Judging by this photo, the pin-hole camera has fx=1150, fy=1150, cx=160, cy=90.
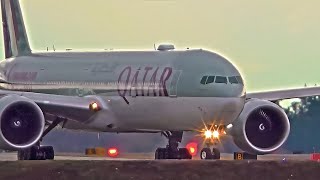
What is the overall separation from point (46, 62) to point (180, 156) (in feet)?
27.5

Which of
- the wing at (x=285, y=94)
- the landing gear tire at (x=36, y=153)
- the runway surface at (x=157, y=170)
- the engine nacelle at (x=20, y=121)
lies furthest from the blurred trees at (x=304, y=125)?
the runway surface at (x=157, y=170)

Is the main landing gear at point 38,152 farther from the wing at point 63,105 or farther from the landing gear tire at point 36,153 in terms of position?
the wing at point 63,105

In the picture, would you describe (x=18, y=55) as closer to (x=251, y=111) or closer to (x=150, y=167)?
(x=251, y=111)

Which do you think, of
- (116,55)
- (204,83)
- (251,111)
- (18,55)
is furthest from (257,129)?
(18,55)

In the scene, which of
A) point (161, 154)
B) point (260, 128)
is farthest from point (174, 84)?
point (161, 154)

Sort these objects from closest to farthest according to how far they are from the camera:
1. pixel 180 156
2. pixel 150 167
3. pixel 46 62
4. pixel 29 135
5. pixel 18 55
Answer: pixel 150 167 → pixel 29 135 → pixel 180 156 → pixel 46 62 → pixel 18 55

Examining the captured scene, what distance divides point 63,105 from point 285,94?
1077cm

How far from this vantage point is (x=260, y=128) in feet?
159

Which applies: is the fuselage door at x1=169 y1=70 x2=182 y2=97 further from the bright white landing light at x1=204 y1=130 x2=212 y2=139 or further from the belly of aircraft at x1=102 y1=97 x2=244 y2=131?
the bright white landing light at x1=204 y1=130 x2=212 y2=139

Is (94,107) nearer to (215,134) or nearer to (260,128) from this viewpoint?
(215,134)

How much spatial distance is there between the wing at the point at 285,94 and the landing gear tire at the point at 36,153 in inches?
369

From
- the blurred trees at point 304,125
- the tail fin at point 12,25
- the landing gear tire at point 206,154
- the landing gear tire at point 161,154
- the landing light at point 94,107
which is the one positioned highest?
the tail fin at point 12,25

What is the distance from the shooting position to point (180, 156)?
169ft

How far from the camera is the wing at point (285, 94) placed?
5181 cm
